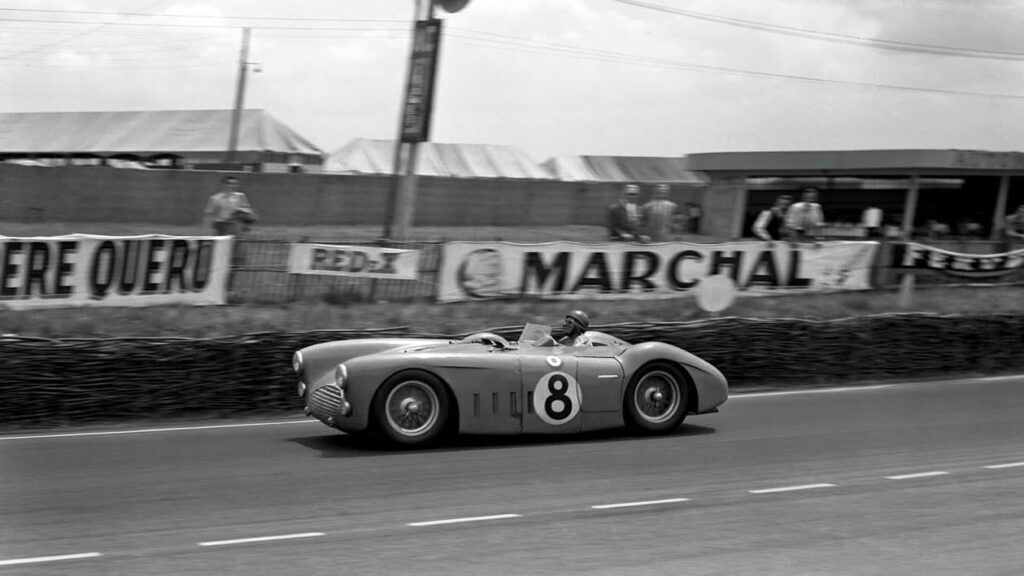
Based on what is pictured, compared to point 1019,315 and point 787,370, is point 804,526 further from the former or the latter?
point 1019,315

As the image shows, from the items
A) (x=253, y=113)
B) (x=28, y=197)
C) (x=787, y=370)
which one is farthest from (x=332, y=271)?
(x=253, y=113)

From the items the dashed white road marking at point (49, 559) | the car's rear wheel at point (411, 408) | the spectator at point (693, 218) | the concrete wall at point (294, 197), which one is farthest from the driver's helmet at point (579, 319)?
the spectator at point (693, 218)

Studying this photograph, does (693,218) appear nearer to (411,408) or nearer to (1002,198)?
(1002,198)

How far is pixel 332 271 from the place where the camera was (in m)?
14.0

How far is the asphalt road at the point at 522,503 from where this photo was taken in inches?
226

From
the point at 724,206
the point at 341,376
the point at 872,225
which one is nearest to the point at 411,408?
the point at 341,376

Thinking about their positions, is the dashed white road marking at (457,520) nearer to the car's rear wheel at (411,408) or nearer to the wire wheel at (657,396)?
the car's rear wheel at (411,408)

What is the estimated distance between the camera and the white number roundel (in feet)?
29.4

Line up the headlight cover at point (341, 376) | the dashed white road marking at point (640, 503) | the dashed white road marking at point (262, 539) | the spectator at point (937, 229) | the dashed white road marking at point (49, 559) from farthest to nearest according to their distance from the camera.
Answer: the spectator at point (937, 229), the headlight cover at point (341, 376), the dashed white road marking at point (640, 503), the dashed white road marking at point (262, 539), the dashed white road marking at point (49, 559)

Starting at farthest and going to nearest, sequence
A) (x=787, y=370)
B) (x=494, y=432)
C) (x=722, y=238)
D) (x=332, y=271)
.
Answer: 1. (x=722, y=238)
2. (x=332, y=271)
3. (x=787, y=370)
4. (x=494, y=432)

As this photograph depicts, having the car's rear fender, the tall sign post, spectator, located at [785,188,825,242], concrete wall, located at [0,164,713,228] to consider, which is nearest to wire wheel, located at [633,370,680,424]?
the car's rear fender

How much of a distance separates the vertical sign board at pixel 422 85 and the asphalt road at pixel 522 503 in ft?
33.8

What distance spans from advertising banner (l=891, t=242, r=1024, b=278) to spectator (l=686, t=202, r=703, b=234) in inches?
539

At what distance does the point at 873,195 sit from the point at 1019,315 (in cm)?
1365
